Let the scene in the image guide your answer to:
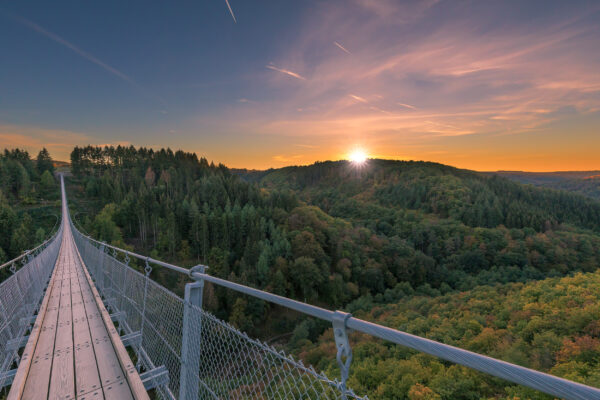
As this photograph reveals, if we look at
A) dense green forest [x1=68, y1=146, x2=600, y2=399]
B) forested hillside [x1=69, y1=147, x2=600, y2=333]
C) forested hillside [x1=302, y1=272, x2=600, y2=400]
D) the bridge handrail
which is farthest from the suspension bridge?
forested hillside [x1=69, y1=147, x2=600, y2=333]

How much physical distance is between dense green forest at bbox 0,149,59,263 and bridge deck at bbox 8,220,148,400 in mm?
44844

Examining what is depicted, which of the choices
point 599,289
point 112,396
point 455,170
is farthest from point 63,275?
point 455,170

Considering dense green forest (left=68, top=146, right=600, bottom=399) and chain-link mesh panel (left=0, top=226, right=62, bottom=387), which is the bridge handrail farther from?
dense green forest (left=68, top=146, right=600, bottom=399)

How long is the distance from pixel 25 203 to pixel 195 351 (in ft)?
246

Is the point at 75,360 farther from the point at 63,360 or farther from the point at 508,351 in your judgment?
the point at 508,351

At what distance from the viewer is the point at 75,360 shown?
3379 millimetres

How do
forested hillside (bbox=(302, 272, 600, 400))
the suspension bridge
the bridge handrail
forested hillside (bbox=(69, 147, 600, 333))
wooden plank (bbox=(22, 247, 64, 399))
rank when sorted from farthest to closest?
1. forested hillside (bbox=(69, 147, 600, 333))
2. forested hillside (bbox=(302, 272, 600, 400))
3. wooden plank (bbox=(22, 247, 64, 399))
4. the suspension bridge
5. the bridge handrail

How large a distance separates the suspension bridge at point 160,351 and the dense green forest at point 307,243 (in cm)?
1084

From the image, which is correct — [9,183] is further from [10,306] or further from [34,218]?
[10,306]

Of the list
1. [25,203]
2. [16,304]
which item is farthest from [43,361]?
[25,203]

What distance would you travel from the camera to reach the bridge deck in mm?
2818

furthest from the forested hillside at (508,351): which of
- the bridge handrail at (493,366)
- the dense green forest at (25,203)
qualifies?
the dense green forest at (25,203)

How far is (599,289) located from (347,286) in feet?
120

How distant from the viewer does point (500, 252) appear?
67188mm
